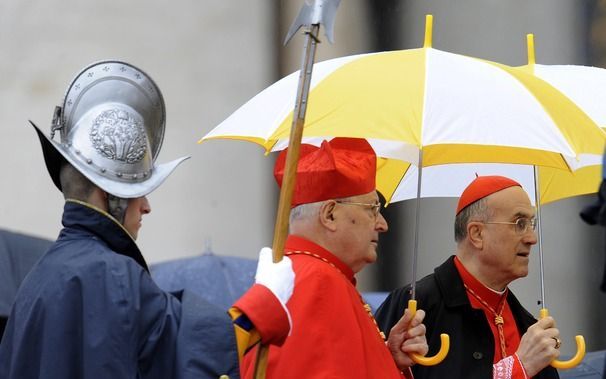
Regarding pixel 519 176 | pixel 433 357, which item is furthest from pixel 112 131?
pixel 519 176

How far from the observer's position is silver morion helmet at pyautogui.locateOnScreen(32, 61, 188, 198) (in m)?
4.25

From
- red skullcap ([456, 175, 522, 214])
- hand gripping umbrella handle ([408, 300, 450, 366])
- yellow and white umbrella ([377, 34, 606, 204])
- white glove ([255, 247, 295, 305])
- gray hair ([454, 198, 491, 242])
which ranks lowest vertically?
hand gripping umbrella handle ([408, 300, 450, 366])

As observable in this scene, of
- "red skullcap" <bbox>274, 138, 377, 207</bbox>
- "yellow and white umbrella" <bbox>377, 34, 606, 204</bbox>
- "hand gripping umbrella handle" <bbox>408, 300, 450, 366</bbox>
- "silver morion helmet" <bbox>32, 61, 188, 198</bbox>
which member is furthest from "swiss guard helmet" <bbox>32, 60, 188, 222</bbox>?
"yellow and white umbrella" <bbox>377, 34, 606, 204</bbox>

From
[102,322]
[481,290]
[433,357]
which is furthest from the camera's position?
[481,290]

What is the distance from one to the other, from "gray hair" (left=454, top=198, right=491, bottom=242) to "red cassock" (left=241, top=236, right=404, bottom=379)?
110 centimetres

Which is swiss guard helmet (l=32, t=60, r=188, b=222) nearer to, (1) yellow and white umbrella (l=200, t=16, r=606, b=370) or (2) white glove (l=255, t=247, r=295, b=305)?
(2) white glove (l=255, t=247, r=295, b=305)

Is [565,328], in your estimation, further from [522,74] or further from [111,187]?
[111,187]

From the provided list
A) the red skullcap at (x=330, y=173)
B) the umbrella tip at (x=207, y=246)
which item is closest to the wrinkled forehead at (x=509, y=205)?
the red skullcap at (x=330, y=173)

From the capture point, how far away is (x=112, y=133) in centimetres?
428

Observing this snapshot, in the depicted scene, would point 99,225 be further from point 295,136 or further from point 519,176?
point 519,176

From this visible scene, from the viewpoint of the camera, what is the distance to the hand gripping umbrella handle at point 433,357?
5.05 metres

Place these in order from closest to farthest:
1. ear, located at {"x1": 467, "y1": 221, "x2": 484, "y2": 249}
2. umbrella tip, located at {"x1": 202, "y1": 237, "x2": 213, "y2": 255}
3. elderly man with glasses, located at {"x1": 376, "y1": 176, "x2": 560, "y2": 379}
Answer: elderly man with glasses, located at {"x1": 376, "y1": 176, "x2": 560, "y2": 379}, ear, located at {"x1": 467, "y1": 221, "x2": 484, "y2": 249}, umbrella tip, located at {"x1": 202, "y1": 237, "x2": 213, "y2": 255}

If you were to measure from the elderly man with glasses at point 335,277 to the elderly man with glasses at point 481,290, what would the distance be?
339mm

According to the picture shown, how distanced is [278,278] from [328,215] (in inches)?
28.9
